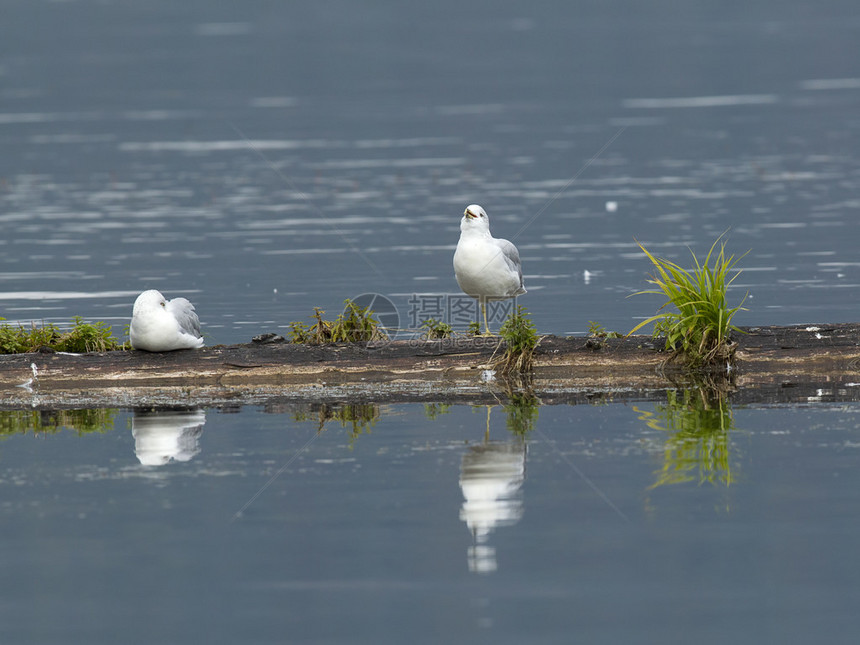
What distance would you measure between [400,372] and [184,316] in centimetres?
223

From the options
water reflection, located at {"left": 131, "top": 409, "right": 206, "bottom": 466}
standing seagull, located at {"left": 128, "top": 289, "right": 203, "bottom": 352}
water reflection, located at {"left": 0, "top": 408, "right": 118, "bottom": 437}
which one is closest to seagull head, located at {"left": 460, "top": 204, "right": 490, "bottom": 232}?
standing seagull, located at {"left": 128, "top": 289, "right": 203, "bottom": 352}

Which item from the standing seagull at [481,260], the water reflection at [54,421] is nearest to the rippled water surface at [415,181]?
the standing seagull at [481,260]

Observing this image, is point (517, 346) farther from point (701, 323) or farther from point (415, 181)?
point (415, 181)

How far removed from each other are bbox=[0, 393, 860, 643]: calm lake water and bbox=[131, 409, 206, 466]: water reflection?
0.14ft

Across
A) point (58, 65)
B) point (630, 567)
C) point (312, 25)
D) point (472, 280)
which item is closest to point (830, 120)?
point (472, 280)

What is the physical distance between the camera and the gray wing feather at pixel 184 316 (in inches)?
571

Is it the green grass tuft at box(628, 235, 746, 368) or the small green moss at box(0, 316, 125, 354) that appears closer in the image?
the green grass tuft at box(628, 235, 746, 368)

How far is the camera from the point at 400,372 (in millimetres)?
14711

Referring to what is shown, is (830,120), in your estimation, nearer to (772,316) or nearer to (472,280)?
(772,316)

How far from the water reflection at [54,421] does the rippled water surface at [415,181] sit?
3985 millimetres

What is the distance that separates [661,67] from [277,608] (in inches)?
3649

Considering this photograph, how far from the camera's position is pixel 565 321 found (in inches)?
763

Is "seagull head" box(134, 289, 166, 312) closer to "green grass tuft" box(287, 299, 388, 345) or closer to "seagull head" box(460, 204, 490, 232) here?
"green grass tuft" box(287, 299, 388, 345)

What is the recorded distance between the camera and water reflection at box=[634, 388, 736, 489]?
11438mm
